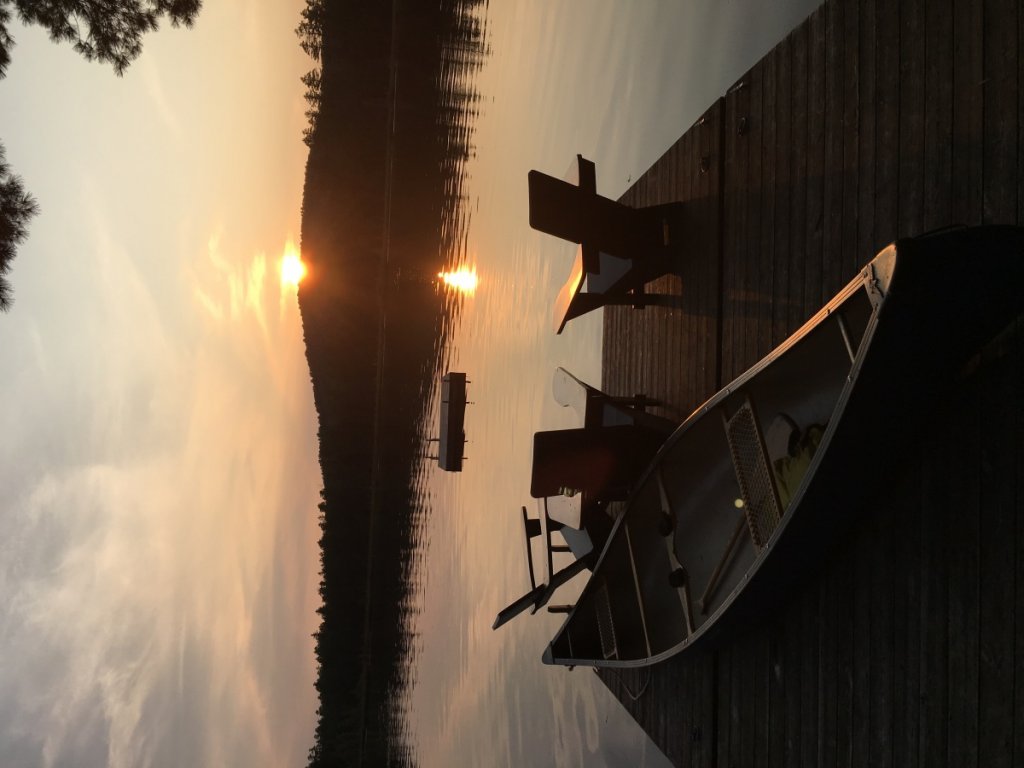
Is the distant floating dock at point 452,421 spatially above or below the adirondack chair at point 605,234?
below

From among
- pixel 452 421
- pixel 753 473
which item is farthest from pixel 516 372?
pixel 753 473

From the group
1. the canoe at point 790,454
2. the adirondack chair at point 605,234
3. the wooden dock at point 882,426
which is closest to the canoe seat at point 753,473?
the canoe at point 790,454

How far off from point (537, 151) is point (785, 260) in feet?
34.1

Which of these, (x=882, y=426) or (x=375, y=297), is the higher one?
(x=375, y=297)

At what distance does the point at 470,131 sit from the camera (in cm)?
1884

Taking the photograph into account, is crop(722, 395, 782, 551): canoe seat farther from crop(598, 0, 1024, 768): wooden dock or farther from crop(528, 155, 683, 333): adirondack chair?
crop(528, 155, 683, 333): adirondack chair

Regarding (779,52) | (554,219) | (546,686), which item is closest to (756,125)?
(779,52)

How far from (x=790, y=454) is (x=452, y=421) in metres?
9.52

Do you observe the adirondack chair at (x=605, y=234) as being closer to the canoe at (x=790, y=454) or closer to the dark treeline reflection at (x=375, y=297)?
the canoe at (x=790, y=454)

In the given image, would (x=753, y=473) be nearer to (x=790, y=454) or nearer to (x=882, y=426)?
(x=790, y=454)

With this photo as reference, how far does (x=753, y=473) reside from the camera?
5395mm

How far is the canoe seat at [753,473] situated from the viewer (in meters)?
5.10

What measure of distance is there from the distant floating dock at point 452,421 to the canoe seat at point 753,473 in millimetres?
8787

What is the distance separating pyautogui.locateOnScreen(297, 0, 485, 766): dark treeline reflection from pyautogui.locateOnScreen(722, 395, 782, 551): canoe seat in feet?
48.5
